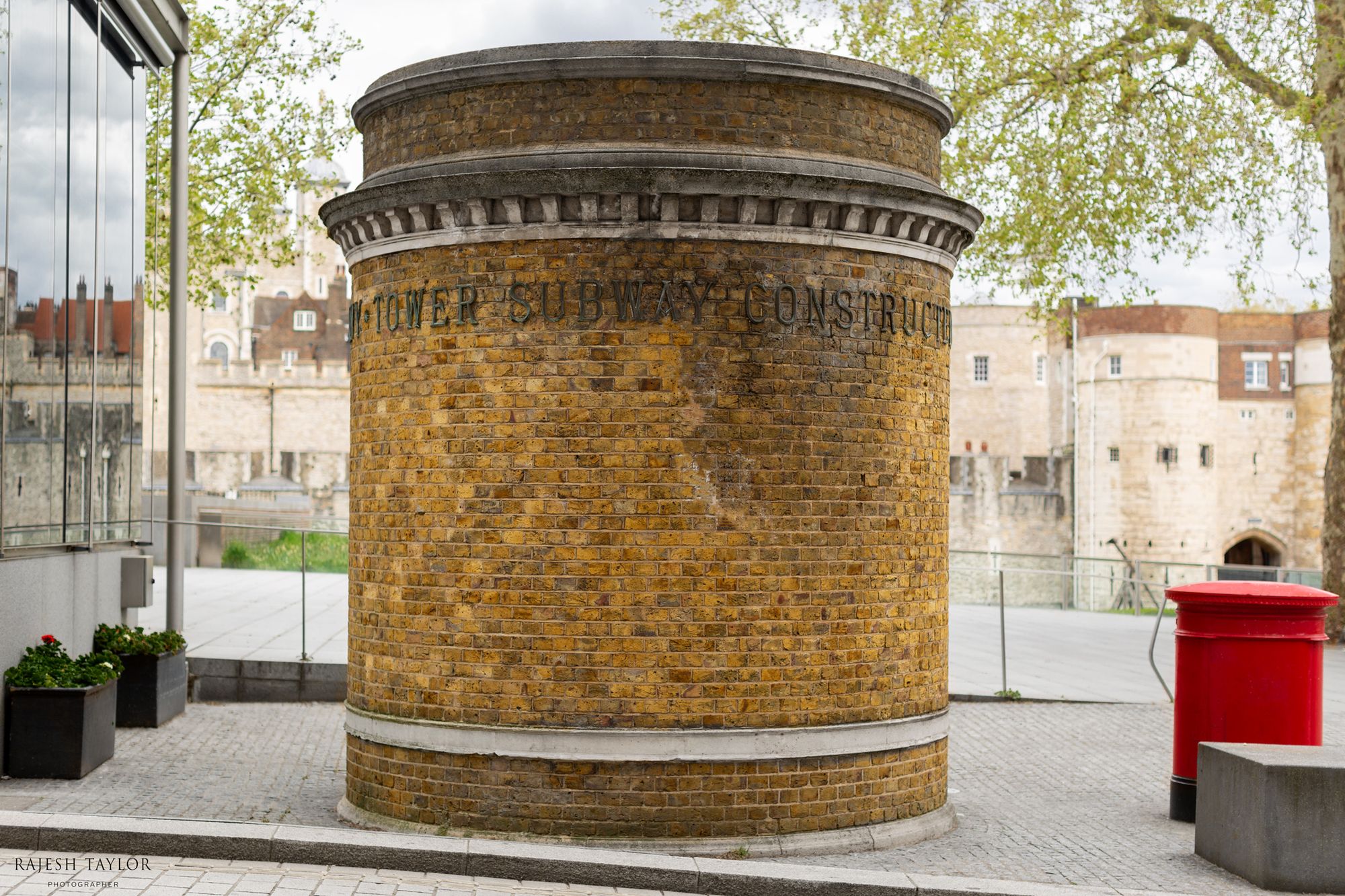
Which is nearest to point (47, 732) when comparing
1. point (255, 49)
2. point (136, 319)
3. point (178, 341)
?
point (136, 319)

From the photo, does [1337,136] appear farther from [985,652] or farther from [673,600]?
[673,600]

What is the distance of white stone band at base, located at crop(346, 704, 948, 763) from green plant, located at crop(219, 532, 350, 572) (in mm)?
7027

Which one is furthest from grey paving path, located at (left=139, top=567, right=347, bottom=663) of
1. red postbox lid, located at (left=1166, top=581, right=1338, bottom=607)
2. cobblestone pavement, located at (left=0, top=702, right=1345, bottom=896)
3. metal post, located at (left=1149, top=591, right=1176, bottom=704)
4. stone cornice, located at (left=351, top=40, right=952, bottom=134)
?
red postbox lid, located at (left=1166, top=581, right=1338, bottom=607)

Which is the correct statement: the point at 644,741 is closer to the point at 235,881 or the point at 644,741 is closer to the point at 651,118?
the point at 235,881

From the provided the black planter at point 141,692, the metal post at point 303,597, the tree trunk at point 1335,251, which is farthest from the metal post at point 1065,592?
the black planter at point 141,692

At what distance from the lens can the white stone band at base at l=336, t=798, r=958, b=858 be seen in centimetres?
755

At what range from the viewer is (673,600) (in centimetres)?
765

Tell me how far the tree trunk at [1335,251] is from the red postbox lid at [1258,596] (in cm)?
1238

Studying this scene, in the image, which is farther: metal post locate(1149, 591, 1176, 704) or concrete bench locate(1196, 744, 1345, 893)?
metal post locate(1149, 591, 1176, 704)

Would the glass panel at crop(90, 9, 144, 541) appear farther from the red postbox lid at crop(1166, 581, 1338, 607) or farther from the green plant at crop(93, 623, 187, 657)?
the red postbox lid at crop(1166, 581, 1338, 607)

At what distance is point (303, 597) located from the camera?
49.4 ft

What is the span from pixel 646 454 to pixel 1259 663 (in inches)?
146

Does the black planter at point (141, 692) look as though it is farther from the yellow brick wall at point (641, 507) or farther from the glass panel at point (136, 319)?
the yellow brick wall at point (641, 507)

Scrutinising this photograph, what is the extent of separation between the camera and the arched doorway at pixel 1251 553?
6681 cm
